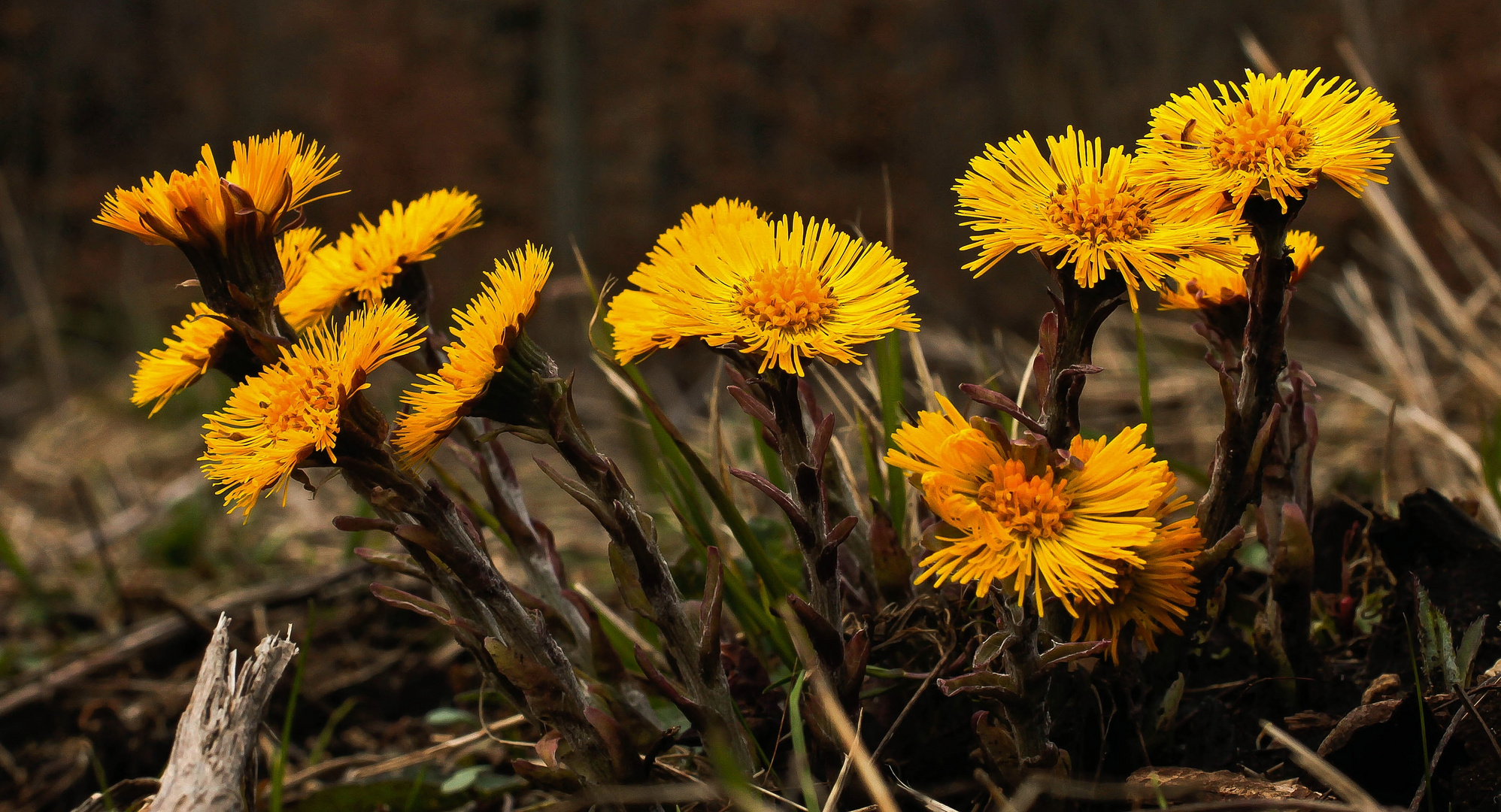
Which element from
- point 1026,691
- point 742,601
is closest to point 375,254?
point 742,601

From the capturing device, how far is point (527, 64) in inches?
163

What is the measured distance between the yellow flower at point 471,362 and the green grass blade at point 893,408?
1.80 feet

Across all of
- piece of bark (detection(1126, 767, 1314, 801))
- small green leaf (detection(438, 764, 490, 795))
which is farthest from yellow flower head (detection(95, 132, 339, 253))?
piece of bark (detection(1126, 767, 1314, 801))

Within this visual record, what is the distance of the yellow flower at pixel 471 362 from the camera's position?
0.84 metres

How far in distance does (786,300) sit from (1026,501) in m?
0.27

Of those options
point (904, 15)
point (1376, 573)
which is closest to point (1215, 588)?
point (1376, 573)

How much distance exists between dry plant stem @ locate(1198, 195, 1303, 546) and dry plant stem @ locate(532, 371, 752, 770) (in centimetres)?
52

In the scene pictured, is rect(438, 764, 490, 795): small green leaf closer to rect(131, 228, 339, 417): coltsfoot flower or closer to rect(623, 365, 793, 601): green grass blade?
rect(623, 365, 793, 601): green grass blade

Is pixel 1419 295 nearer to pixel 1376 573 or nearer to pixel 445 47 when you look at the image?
pixel 1376 573

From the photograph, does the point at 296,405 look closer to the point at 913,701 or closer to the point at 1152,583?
the point at 913,701

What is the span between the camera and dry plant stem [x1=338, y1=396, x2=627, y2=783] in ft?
2.95

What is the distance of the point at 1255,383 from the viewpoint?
97 centimetres

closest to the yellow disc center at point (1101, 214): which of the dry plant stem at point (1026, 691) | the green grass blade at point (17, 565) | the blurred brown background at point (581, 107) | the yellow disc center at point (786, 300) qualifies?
the yellow disc center at point (786, 300)

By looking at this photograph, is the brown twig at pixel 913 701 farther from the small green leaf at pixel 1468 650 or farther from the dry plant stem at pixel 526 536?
the small green leaf at pixel 1468 650
